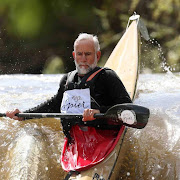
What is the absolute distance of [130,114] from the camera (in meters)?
1.49

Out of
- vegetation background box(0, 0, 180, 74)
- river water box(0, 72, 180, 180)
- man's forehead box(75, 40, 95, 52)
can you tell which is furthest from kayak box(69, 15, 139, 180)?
vegetation background box(0, 0, 180, 74)

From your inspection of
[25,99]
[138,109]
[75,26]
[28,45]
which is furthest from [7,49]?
[138,109]

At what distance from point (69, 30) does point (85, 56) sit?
19.6 feet

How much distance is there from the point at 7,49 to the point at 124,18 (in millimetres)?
3038

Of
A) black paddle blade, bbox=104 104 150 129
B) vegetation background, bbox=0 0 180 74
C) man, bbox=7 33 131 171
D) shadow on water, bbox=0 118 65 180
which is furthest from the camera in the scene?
vegetation background, bbox=0 0 180 74

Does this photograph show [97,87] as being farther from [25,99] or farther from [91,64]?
[25,99]

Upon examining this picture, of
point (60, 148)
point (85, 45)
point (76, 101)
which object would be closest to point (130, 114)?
point (76, 101)

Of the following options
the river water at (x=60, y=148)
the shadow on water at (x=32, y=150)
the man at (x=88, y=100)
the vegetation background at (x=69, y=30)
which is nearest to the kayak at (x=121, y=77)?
the man at (x=88, y=100)

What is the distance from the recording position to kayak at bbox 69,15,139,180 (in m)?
1.54

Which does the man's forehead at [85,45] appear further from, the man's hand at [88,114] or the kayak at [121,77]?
the kayak at [121,77]

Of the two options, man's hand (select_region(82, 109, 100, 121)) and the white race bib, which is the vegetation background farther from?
man's hand (select_region(82, 109, 100, 121))

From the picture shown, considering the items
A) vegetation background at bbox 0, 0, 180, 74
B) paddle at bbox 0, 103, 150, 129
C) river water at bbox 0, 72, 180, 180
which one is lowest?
river water at bbox 0, 72, 180, 180

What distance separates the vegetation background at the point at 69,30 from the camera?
661cm

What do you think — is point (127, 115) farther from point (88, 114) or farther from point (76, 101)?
point (76, 101)
